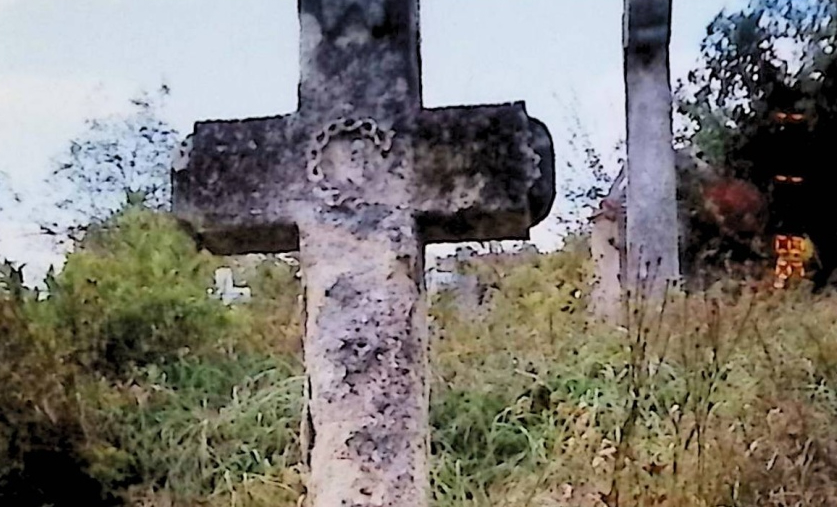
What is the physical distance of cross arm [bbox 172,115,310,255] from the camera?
8.73 feet

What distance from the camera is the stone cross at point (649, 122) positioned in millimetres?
7738

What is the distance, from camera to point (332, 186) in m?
2.62

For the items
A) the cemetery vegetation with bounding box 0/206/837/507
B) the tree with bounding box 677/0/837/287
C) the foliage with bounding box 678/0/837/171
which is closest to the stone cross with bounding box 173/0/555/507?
the cemetery vegetation with bounding box 0/206/837/507

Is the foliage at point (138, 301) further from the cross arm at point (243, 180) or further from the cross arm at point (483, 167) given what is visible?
the cross arm at point (483, 167)

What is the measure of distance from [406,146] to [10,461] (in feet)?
7.91

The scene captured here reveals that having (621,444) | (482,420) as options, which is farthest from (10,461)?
(621,444)

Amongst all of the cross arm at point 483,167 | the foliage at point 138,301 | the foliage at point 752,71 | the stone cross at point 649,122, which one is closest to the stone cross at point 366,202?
the cross arm at point 483,167

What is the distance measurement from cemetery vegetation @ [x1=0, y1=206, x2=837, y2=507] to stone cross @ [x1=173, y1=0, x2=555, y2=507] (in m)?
1.19

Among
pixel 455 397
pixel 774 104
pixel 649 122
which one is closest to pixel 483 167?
pixel 455 397

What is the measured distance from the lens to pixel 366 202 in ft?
8.51

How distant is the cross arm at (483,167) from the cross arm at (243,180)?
28cm

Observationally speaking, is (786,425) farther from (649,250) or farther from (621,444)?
(649,250)

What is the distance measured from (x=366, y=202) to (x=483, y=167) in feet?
0.87

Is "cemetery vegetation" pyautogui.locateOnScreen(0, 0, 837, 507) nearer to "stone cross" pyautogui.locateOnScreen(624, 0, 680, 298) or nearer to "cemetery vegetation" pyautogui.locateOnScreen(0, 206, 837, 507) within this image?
"cemetery vegetation" pyautogui.locateOnScreen(0, 206, 837, 507)
